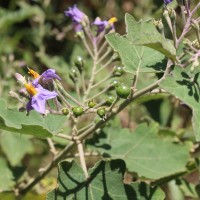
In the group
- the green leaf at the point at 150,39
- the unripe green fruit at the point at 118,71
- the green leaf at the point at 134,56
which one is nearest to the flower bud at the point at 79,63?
the unripe green fruit at the point at 118,71

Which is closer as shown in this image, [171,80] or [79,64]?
[171,80]

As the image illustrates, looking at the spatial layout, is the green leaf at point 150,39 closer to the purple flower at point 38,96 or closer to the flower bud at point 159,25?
the flower bud at point 159,25

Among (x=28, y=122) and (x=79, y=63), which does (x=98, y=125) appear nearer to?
(x=28, y=122)

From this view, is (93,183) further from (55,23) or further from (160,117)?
(55,23)

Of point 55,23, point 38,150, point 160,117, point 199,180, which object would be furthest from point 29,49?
point 199,180

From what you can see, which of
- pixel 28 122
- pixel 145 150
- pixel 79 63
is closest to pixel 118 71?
pixel 79 63

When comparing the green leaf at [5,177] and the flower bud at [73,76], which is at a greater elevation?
the flower bud at [73,76]
